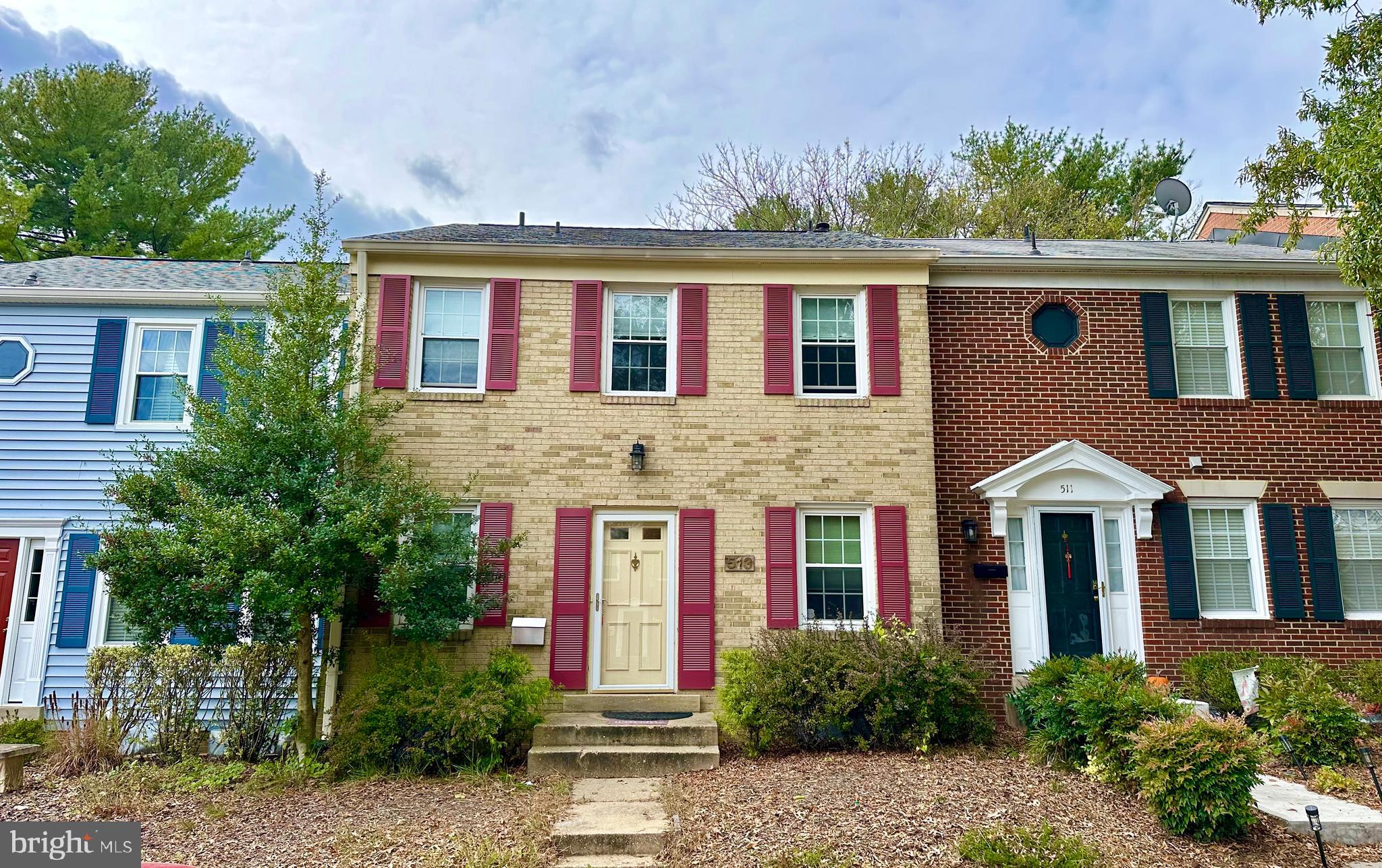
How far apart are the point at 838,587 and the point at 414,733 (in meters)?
4.84

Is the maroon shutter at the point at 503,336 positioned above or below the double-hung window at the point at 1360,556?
above

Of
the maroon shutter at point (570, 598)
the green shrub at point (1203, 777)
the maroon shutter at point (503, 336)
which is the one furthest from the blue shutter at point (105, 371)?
the green shrub at point (1203, 777)

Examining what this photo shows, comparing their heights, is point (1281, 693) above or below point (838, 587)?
below

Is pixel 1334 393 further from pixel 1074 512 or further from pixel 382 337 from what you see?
pixel 382 337

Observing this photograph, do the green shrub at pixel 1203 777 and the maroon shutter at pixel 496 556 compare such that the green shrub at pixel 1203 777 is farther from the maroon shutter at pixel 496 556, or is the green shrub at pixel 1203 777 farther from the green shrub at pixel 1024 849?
the maroon shutter at pixel 496 556

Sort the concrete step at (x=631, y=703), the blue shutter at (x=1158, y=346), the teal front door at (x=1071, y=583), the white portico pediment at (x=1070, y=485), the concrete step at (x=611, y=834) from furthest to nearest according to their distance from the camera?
the blue shutter at (x=1158, y=346), the white portico pediment at (x=1070, y=485), the teal front door at (x=1071, y=583), the concrete step at (x=631, y=703), the concrete step at (x=611, y=834)

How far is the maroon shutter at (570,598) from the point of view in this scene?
29.6ft

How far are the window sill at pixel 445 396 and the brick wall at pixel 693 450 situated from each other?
24 millimetres

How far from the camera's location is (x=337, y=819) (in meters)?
6.19

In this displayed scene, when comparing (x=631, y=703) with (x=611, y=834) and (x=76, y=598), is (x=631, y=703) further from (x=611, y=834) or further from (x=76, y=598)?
(x=76, y=598)

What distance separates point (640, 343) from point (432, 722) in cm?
491

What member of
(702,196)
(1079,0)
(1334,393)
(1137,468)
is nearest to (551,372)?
(1137,468)

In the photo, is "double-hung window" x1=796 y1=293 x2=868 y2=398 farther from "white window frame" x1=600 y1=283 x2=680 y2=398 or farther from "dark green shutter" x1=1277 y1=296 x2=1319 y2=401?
"dark green shutter" x1=1277 y1=296 x2=1319 y2=401

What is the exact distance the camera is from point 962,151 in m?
24.0
